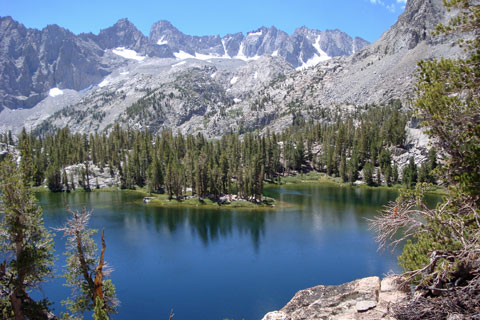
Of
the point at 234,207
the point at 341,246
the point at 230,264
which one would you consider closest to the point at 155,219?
the point at 234,207

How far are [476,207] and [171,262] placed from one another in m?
43.1

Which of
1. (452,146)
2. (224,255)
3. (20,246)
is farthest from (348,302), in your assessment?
(224,255)

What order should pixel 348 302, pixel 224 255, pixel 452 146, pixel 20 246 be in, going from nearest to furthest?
pixel 452 146 < pixel 348 302 < pixel 20 246 < pixel 224 255

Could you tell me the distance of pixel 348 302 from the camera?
1897 centimetres

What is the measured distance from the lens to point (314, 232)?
216 feet

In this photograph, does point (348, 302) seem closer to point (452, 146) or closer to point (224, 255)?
point (452, 146)

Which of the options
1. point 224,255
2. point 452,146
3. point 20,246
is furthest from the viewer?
point 224,255

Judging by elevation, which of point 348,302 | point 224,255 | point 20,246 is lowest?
point 224,255

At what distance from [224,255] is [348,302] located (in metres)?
37.4

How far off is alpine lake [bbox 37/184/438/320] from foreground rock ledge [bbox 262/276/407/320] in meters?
14.7

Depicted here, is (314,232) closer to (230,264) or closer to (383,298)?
(230,264)

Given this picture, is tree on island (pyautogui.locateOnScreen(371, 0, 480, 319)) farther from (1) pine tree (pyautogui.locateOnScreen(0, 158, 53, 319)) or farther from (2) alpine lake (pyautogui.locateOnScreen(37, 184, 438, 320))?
(1) pine tree (pyautogui.locateOnScreen(0, 158, 53, 319))

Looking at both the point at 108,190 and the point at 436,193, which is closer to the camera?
the point at 436,193

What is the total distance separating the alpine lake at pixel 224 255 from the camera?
3878cm
